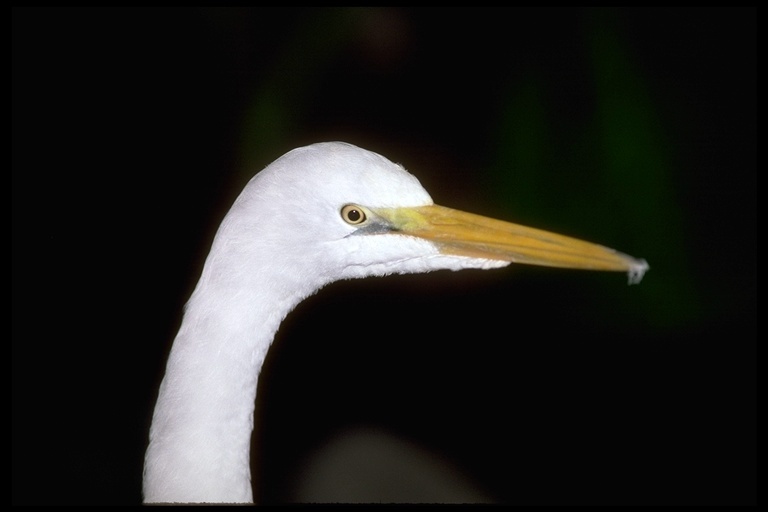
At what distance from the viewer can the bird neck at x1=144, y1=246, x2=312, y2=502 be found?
34.5 inches

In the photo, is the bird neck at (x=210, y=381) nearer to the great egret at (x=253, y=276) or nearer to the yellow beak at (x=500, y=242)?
the great egret at (x=253, y=276)

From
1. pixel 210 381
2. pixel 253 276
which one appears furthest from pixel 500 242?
pixel 210 381

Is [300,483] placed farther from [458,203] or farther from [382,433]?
[458,203]

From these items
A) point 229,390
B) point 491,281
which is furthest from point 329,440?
point 229,390

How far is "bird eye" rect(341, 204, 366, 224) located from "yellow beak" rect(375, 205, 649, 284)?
0.05 m

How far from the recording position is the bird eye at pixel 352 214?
2.97 feet

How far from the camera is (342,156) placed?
2.91 feet

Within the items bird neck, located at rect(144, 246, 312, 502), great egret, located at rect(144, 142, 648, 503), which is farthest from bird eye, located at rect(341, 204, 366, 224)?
bird neck, located at rect(144, 246, 312, 502)

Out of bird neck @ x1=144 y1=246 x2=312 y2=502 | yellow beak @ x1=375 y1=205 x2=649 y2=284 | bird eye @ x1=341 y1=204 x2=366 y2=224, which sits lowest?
bird neck @ x1=144 y1=246 x2=312 y2=502

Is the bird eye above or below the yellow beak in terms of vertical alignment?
above

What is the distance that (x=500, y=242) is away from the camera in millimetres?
964

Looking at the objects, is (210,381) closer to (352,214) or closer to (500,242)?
(352,214)

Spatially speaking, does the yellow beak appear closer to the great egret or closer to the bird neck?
the great egret

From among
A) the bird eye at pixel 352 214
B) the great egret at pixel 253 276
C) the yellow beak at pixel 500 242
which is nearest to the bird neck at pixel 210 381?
the great egret at pixel 253 276
